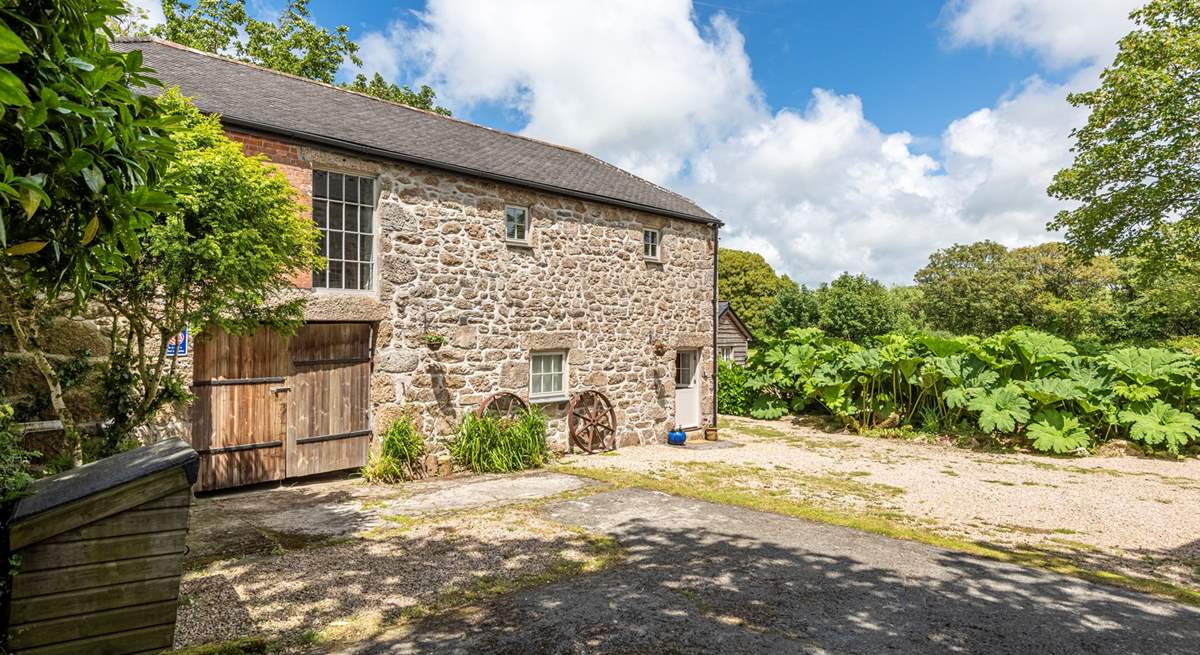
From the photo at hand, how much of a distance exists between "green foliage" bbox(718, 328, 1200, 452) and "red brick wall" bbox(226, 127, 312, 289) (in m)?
11.8

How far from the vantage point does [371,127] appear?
941cm

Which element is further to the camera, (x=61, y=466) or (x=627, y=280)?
(x=627, y=280)

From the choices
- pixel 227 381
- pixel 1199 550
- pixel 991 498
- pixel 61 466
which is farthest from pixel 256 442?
pixel 1199 550

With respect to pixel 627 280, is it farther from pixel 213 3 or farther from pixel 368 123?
pixel 213 3

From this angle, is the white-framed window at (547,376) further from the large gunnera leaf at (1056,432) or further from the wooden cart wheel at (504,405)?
the large gunnera leaf at (1056,432)

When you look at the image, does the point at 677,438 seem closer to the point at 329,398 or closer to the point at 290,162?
the point at 329,398

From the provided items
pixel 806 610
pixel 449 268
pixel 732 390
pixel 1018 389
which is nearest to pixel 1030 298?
pixel 732 390

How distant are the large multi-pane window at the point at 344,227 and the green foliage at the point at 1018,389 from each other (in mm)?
11019

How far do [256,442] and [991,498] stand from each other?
9654 mm

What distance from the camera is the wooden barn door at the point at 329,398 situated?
802cm

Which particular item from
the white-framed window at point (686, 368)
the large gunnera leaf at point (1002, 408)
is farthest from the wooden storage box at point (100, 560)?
the large gunnera leaf at point (1002, 408)

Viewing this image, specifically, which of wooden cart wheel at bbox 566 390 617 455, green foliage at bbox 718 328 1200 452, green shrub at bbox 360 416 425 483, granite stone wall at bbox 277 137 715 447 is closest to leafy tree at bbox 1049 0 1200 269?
green foliage at bbox 718 328 1200 452

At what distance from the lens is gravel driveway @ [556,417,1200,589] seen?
605 centimetres

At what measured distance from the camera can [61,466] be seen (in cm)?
517
